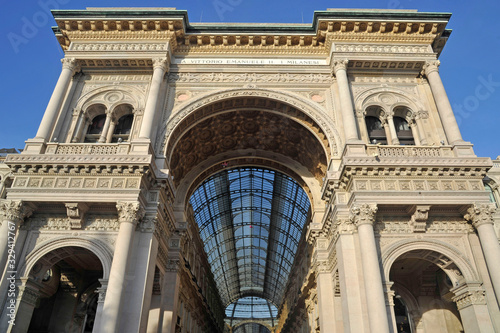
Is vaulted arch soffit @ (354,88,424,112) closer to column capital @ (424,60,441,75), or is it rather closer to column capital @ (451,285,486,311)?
column capital @ (424,60,441,75)

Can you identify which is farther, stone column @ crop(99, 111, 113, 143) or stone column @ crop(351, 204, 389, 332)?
stone column @ crop(99, 111, 113, 143)

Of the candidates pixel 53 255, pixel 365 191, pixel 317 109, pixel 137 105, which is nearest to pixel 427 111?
pixel 317 109

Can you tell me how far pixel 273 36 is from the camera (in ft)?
75.1

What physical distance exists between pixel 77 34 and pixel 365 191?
63.2 ft

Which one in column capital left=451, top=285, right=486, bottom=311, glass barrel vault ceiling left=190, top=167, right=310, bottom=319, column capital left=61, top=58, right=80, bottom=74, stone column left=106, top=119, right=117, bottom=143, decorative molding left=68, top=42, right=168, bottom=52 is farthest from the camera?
glass barrel vault ceiling left=190, top=167, right=310, bottom=319

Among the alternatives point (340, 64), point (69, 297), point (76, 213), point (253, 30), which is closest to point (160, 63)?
point (253, 30)

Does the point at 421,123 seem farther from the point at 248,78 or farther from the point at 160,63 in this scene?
the point at 160,63

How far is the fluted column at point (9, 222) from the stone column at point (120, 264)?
4385mm

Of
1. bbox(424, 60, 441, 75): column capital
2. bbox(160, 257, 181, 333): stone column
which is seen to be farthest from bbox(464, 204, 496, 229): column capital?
bbox(160, 257, 181, 333): stone column

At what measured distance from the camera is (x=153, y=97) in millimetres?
20375

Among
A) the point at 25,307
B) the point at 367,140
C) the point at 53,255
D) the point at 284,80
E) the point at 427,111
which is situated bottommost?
the point at 25,307

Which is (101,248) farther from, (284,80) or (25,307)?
(284,80)

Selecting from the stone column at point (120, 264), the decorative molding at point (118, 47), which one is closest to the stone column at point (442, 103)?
the decorative molding at point (118, 47)

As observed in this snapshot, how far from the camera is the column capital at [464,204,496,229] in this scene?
16163mm
